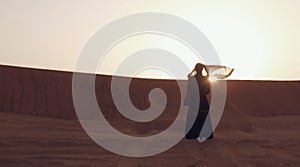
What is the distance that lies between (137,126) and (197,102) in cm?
261

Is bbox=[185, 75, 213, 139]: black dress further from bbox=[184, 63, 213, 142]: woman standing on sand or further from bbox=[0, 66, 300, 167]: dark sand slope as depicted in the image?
bbox=[0, 66, 300, 167]: dark sand slope

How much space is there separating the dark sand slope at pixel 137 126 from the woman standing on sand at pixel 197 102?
0.84 ft

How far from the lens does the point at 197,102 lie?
6.04m

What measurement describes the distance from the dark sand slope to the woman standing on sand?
257 mm

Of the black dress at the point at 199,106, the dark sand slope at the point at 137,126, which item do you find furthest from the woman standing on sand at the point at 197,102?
the dark sand slope at the point at 137,126

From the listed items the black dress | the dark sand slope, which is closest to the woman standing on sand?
the black dress

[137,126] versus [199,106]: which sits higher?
[199,106]

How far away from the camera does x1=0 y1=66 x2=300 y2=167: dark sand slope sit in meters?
5.35

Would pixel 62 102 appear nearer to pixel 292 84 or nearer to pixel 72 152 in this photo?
pixel 72 152

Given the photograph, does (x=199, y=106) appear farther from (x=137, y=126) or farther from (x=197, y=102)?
(x=137, y=126)

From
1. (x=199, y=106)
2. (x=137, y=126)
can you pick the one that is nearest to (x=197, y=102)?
(x=199, y=106)

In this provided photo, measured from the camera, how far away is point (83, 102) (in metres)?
10.7

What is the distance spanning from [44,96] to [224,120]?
4796 mm

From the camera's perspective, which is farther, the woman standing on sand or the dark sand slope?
the woman standing on sand
